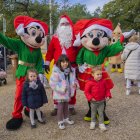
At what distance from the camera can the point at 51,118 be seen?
19.2 feet

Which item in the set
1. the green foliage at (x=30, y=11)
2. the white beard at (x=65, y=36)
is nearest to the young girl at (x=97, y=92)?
the white beard at (x=65, y=36)

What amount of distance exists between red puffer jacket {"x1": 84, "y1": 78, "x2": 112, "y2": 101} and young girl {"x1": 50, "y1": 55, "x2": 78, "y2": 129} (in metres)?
0.32

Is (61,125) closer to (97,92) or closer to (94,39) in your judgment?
(97,92)

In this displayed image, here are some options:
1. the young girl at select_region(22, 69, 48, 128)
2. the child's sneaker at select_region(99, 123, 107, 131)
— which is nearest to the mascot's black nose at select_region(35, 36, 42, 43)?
the young girl at select_region(22, 69, 48, 128)

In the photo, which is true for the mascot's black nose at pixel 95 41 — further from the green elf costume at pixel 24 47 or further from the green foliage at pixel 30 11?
the green foliage at pixel 30 11

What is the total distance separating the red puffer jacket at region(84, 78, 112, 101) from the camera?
5105 millimetres

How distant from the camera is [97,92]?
16.7 feet

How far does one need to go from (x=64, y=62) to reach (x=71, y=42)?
678 millimetres

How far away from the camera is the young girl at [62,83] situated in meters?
5.24

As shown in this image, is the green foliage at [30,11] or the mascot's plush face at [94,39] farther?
the green foliage at [30,11]

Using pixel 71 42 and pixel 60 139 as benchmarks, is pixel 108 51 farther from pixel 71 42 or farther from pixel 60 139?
pixel 60 139

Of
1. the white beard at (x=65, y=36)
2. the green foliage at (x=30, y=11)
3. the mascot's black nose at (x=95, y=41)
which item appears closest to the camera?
the mascot's black nose at (x=95, y=41)

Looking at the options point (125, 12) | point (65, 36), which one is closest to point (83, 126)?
point (65, 36)

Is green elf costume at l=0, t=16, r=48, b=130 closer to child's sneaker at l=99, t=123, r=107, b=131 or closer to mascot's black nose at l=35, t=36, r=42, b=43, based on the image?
mascot's black nose at l=35, t=36, r=42, b=43
